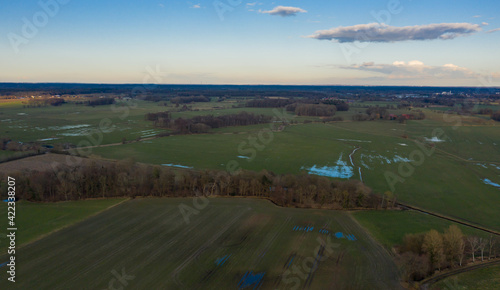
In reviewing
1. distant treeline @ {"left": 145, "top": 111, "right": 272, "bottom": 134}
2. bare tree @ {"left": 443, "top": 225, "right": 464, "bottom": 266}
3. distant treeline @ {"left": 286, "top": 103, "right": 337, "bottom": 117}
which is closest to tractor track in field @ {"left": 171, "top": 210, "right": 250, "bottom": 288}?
bare tree @ {"left": 443, "top": 225, "right": 464, "bottom": 266}

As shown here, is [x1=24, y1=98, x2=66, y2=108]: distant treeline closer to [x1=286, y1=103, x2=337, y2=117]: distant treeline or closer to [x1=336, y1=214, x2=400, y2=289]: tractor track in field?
[x1=286, y1=103, x2=337, y2=117]: distant treeline

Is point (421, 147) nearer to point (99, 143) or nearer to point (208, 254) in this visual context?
point (208, 254)

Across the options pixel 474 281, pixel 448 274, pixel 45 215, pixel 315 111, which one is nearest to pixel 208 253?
pixel 448 274

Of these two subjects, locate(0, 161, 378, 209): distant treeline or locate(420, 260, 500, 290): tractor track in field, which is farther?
locate(0, 161, 378, 209): distant treeline

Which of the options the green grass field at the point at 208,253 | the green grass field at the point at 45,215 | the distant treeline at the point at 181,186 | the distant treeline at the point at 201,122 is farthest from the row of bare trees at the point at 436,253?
the distant treeline at the point at 201,122

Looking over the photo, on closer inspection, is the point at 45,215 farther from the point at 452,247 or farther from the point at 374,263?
the point at 452,247

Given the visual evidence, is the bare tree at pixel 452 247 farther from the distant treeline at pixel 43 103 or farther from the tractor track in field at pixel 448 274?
the distant treeline at pixel 43 103

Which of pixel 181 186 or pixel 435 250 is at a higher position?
pixel 181 186
